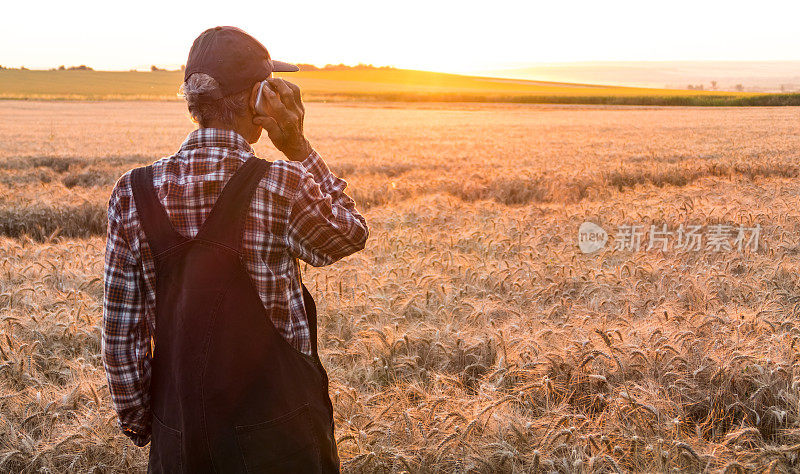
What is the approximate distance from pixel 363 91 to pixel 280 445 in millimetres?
80856

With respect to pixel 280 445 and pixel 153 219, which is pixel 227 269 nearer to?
pixel 153 219

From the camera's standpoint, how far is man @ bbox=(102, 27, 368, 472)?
1652 mm

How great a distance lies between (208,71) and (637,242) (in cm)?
522

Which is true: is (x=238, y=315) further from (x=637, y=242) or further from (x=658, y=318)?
(x=637, y=242)

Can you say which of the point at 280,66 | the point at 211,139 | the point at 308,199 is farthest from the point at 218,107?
the point at 308,199

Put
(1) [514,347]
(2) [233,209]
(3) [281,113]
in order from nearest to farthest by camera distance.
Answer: (2) [233,209] < (3) [281,113] < (1) [514,347]

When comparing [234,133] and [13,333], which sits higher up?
[234,133]

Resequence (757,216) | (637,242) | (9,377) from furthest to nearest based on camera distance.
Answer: (757,216) → (637,242) → (9,377)

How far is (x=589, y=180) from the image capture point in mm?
10984

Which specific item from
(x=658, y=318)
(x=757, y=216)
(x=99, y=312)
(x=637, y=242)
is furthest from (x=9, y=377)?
(x=757, y=216)

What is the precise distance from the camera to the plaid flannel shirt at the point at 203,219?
1.66 metres

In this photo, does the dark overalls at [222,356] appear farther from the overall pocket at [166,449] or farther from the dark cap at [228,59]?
the dark cap at [228,59]

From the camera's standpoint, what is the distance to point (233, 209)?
5.36ft

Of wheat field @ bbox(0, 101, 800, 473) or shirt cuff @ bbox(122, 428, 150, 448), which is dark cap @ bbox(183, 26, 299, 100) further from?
wheat field @ bbox(0, 101, 800, 473)
